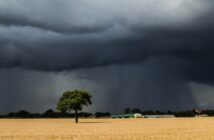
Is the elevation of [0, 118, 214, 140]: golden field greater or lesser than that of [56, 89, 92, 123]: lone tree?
lesser

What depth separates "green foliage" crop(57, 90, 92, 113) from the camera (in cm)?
13550

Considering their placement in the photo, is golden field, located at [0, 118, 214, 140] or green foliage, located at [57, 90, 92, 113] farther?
green foliage, located at [57, 90, 92, 113]

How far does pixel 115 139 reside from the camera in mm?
44625

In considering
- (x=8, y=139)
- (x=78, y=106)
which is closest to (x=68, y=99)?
(x=78, y=106)

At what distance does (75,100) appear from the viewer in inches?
5295

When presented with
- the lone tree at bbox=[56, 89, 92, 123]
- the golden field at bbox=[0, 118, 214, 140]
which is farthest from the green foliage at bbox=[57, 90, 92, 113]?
the golden field at bbox=[0, 118, 214, 140]

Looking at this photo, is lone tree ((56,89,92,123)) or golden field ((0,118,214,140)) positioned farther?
lone tree ((56,89,92,123))

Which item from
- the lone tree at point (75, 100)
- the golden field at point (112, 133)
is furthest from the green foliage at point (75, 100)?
the golden field at point (112, 133)

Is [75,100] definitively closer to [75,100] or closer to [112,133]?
[75,100]

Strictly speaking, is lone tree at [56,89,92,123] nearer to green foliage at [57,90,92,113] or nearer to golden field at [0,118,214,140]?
green foliage at [57,90,92,113]

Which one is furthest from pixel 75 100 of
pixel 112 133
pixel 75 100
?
pixel 112 133

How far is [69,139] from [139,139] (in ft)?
25.4

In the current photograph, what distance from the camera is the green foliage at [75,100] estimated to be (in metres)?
136

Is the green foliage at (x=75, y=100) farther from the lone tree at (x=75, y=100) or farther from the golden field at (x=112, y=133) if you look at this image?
the golden field at (x=112, y=133)
